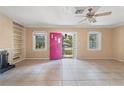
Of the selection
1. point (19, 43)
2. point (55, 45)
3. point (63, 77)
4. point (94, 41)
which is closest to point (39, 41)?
point (55, 45)

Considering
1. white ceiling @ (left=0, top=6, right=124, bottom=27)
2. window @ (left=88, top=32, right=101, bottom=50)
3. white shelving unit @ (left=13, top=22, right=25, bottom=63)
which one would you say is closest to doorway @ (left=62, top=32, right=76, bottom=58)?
window @ (left=88, top=32, right=101, bottom=50)

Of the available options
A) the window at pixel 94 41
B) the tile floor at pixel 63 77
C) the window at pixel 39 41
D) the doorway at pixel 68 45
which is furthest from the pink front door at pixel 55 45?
the tile floor at pixel 63 77

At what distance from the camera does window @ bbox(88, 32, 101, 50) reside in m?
11.3

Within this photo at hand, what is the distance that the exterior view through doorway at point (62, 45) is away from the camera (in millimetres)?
11031

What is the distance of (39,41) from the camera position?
440 inches

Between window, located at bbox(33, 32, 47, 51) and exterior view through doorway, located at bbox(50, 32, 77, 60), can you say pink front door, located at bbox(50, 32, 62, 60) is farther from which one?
window, located at bbox(33, 32, 47, 51)

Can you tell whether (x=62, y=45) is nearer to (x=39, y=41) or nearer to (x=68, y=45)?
(x=68, y=45)

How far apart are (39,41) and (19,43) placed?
5.48 ft

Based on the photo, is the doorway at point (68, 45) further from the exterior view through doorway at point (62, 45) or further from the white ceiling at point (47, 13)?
the white ceiling at point (47, 13)

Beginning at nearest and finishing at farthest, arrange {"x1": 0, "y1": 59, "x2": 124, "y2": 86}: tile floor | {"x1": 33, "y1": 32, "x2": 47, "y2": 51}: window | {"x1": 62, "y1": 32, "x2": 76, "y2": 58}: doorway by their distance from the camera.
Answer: {"x1": 0, "y1": 59, "x2": 124, "y2": 86}: tile floor
{"x1": 33, "y1": 32, "x2": 47, "y2": 51}: window
{"x1": 62, "y1": 32, "x2": 76, "y2": 58}: doorway

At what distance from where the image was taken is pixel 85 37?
1119cm

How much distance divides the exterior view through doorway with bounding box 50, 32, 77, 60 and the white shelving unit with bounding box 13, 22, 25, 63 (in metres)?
2.03

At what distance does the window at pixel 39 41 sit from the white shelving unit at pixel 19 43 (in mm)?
917
